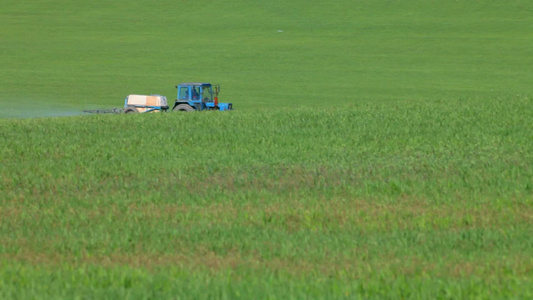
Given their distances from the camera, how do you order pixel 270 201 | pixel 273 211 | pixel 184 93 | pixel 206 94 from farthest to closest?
pixel 206 94, pixel 184 93, pixel 270 201, pixel 273 211

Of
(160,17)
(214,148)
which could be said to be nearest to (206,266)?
(214,148)

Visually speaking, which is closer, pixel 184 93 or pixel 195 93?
pixel 195 93

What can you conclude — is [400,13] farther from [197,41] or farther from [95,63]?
[95,63]

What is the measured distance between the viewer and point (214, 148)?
66.7 ft

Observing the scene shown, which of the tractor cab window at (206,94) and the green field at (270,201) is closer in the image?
the green field at (270,201)

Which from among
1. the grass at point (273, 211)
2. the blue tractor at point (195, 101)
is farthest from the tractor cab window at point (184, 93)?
the grass at point (273, 211)

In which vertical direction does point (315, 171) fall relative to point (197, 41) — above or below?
below

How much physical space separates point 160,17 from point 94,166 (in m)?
60.8

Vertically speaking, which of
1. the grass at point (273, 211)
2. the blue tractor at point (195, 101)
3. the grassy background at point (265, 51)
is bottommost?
the grass at point (273, 211)

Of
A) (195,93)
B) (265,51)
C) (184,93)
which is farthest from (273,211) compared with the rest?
(265,51)

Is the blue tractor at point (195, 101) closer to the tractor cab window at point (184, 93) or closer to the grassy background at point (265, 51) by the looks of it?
the tractor cab window at point (184, 93)

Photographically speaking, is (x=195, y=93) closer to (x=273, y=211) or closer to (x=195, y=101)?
(x=195, y=101)

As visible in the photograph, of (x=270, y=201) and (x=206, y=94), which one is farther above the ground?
(x=206, y=94)

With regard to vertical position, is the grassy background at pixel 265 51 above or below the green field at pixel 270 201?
above
